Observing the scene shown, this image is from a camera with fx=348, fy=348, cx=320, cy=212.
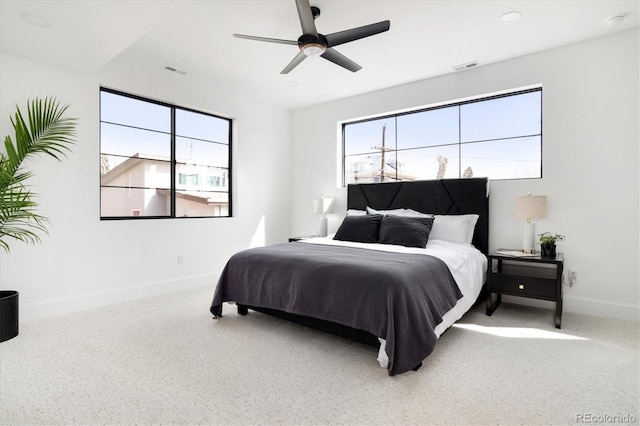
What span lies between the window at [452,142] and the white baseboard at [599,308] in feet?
4.41

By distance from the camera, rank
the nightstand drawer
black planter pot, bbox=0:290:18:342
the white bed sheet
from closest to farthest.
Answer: black planter pot, bbox=0:290:18:342
the white bed sheet
the nightstand drawer

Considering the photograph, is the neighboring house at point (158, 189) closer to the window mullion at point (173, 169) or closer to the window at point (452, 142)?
the window mullion at point (173, 169)

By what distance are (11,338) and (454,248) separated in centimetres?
391

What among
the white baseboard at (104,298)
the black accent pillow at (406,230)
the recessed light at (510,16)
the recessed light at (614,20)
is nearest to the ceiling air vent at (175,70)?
the white baseboard at (104,298)

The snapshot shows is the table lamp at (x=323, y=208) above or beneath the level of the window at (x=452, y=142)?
beneath

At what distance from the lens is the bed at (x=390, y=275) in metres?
2.24

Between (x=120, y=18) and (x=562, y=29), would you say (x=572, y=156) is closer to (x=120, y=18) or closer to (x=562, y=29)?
(x=562, y=29)

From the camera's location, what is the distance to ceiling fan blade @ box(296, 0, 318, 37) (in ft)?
7.53

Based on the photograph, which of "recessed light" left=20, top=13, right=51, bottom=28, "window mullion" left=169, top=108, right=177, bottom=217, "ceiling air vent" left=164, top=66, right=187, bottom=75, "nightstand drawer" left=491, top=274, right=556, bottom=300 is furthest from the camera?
"window mullion" left=169, top=108, right=177, bottom=217

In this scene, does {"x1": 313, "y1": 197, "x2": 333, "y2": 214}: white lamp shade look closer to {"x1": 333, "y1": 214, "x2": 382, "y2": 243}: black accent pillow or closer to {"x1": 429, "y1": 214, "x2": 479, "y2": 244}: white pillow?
{"x1": 333, "y1": 214, "x2": 382, "y2": 243}: black accent pillow

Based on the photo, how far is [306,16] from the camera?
2.41 m

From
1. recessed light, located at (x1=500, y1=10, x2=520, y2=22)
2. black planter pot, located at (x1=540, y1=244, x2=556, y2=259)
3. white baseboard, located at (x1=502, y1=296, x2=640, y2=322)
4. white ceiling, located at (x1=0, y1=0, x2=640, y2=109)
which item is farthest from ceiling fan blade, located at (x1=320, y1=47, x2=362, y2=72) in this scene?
white baseboard, located at (x1=502, y1=296, x2=640, y2=322)

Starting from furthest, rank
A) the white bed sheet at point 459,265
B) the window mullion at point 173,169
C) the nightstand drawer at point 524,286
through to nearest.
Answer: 1. the window mullion at point 173,169
2. the nightstand drawer at point 524,286
3. the white bed sheet at point 459,265

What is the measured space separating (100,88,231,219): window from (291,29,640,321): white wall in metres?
3.53
